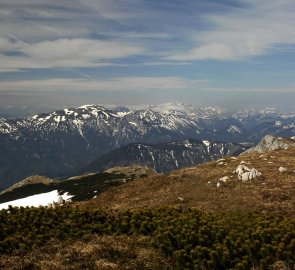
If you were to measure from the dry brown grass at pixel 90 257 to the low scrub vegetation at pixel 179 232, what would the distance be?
704mm

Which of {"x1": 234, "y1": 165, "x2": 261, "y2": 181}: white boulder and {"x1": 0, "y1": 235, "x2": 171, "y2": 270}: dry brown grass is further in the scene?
{"x1": 234, "y1": 165, "x2": 261, "y2": 181}: white boulder

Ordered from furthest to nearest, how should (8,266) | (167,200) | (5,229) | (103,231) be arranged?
(167,200) < (103,231) < (5,229) < (8,266)

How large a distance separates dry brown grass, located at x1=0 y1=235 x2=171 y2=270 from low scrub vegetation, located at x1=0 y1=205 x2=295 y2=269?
70 centimetres

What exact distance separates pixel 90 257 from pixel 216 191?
23.1 metres

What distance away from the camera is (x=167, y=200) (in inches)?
1553

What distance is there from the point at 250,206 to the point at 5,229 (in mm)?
19222

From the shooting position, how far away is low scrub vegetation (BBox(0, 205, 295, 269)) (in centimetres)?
1839

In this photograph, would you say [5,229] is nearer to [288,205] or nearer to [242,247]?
[242,247]

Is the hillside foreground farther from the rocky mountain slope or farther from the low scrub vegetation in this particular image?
the rocky mountain slope

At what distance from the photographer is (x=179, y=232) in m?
21.7

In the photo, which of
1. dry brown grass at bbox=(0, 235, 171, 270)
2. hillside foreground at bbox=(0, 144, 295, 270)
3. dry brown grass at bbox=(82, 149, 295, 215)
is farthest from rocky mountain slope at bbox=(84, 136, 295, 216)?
dry brown grass at bbox=(0, 235, 171, 270)

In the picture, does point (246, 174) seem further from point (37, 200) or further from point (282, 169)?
point (37, 200)

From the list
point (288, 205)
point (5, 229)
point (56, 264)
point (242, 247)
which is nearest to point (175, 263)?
point (242, 247)

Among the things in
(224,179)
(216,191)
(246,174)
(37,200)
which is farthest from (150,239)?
(37,200)
